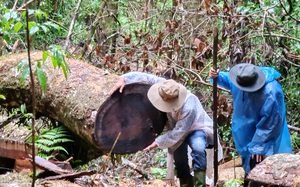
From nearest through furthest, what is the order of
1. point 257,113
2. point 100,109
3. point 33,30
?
point 33,30
point 100,109
point 257,113

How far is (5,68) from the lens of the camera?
5.94m

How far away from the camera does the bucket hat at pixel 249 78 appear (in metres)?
4.78

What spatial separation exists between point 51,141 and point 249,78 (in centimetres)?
234

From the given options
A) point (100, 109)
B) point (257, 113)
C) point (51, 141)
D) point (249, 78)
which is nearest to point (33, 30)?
point (100, 109)

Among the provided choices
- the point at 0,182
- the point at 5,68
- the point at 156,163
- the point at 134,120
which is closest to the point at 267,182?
the point at 134,120

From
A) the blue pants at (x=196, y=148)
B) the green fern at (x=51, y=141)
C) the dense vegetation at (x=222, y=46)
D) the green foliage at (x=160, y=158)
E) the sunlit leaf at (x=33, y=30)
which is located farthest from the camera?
the green foliage at (x=160, y=158)

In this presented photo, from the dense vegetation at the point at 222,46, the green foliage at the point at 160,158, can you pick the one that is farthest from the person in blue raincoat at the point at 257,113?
the green foliage at the point at 160,158

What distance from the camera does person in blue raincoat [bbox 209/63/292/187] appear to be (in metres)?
4.77

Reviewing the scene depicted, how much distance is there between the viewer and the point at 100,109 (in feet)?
15.8

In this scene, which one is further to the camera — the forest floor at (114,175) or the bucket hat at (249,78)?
the bucket hat at (249,78)

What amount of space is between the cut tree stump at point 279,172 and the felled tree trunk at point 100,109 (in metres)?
1.95

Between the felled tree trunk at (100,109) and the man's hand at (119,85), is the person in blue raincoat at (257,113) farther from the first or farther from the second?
the man's hand at (119,85)

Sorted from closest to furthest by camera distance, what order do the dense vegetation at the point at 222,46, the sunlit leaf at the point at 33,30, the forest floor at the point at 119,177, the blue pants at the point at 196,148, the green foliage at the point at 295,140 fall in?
the sunlit leaf at the point at 33,30
the forest floor at the point at 119,177
the blue pants at the point at 196,148
the dense vegetation at the point at 222,46
the green foliage at the point at 295,140

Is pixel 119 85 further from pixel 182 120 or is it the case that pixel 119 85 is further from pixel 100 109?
pixel 182 120
